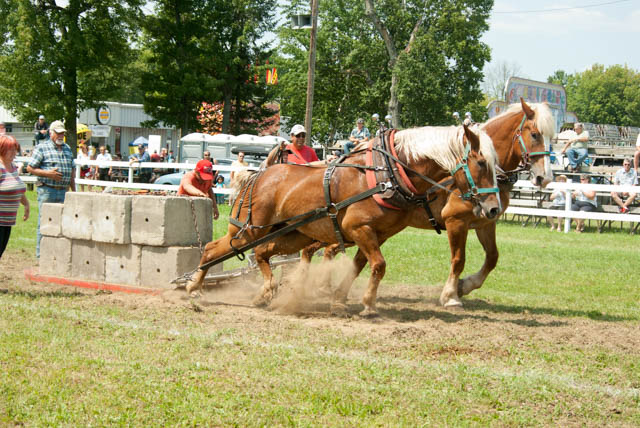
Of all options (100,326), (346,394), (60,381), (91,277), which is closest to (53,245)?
(91,277)

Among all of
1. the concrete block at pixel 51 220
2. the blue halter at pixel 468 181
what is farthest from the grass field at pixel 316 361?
the blue halter at pixel 468 181

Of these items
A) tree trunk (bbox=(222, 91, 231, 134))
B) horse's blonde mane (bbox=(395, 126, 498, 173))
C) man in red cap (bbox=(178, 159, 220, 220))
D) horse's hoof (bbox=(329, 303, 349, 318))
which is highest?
tree trunk (bbox=(222, 91, 231, 134))

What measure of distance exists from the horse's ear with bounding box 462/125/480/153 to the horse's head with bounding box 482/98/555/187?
1398 millimetres

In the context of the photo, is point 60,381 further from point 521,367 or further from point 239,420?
point 521,367

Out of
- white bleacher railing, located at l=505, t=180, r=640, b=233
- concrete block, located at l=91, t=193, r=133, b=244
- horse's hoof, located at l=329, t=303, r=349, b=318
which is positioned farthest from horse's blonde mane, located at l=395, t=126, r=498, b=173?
white bleacher railing, located at l=505, t=180, r=640, b=233

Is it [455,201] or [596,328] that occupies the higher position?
[455,201]

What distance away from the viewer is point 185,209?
28.4ft

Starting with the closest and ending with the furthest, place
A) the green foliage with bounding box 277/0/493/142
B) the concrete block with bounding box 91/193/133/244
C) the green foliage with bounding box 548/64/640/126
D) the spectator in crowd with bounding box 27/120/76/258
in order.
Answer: the concrete block with bounding box 91/193/133/244 < the spectator in crowd with bounding box 27/120/76/258 < the green foliage with bounding box 277/0/493/142 < the green foliage with bounding box 548/64/640/126

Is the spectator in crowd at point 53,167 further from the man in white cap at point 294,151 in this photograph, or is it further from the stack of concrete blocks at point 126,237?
the man in white cap at point 294,151

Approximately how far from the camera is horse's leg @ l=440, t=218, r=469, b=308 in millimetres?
7840

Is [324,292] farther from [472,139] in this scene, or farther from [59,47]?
[59,47]

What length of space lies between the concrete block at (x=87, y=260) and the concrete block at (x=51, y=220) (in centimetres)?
32

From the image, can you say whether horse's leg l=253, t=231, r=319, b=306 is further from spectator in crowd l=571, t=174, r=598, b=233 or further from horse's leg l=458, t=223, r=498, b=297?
spectator in crowd l=571, t=174, r=598, b=233

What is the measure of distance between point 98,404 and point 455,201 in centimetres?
459
